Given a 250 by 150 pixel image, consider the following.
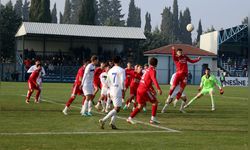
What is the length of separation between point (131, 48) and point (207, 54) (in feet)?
37.0

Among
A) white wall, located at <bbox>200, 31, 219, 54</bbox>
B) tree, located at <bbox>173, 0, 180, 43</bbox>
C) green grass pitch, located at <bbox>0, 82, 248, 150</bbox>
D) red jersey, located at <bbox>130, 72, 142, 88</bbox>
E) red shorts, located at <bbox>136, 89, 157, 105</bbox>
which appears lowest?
green grass pitch, located at <bbox>0, 82, 248, 150</bbox>

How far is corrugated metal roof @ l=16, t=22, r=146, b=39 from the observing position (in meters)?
64.2

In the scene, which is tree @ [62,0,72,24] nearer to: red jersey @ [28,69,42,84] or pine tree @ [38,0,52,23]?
pine tree @ [38,0,52,23]

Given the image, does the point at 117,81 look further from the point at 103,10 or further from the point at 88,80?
the point at 103,10

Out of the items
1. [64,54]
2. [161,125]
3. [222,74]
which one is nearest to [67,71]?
[64,54]

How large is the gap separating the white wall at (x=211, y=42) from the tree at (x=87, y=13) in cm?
1923

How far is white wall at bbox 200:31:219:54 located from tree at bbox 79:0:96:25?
19233mm

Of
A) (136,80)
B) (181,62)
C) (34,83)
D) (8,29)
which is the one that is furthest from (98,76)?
(8,29)

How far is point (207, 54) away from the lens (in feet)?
244

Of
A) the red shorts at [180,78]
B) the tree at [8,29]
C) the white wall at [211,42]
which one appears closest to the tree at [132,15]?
the white wall at [211,42]

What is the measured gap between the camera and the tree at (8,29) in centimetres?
7581

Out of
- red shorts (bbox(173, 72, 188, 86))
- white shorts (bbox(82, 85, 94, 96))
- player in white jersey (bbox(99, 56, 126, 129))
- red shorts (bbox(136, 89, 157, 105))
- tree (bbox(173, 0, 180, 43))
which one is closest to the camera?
player in white jersey (bbox(99, 56, 126, 129))

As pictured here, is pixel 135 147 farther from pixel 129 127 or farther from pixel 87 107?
pixel 87 107

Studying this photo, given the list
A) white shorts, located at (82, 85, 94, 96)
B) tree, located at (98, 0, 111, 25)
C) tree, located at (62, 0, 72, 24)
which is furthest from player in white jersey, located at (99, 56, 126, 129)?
tree, located at (98, 0, 111, 25)
